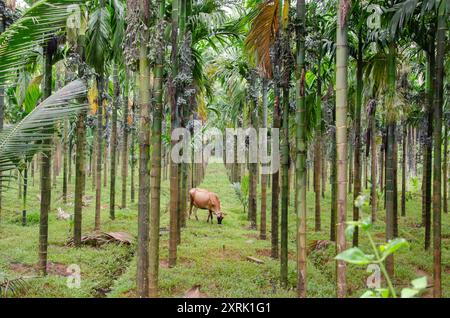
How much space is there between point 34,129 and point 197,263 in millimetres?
6552

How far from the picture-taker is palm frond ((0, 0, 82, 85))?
430 cm

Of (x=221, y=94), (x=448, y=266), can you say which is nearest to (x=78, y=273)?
(x=448, y=266)

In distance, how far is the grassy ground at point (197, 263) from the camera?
25.9 feet

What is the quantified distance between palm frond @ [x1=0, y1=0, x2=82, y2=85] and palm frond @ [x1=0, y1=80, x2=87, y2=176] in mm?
600

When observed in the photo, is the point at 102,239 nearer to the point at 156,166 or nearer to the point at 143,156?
the point at 156,166

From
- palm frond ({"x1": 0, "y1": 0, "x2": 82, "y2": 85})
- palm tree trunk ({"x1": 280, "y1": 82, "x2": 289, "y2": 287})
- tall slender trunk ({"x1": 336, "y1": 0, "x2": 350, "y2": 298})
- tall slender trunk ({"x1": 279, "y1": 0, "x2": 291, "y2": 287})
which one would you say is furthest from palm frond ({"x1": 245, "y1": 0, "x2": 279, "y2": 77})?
palm frond ({"x1": 0, "y1": 0, "x2": 82, "y2": 85})

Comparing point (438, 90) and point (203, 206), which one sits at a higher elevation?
point (438, 90)

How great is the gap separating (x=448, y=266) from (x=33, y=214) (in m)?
13.9

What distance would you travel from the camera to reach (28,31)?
4.36 meters

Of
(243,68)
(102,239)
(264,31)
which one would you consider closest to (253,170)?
(243,68)

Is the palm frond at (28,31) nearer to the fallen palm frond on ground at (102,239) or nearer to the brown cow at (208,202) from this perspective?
the fallen palm frond on ground at (102,239)

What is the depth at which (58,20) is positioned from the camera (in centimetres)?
434

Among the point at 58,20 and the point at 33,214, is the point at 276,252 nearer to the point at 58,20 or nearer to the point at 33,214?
the point at 58,20
